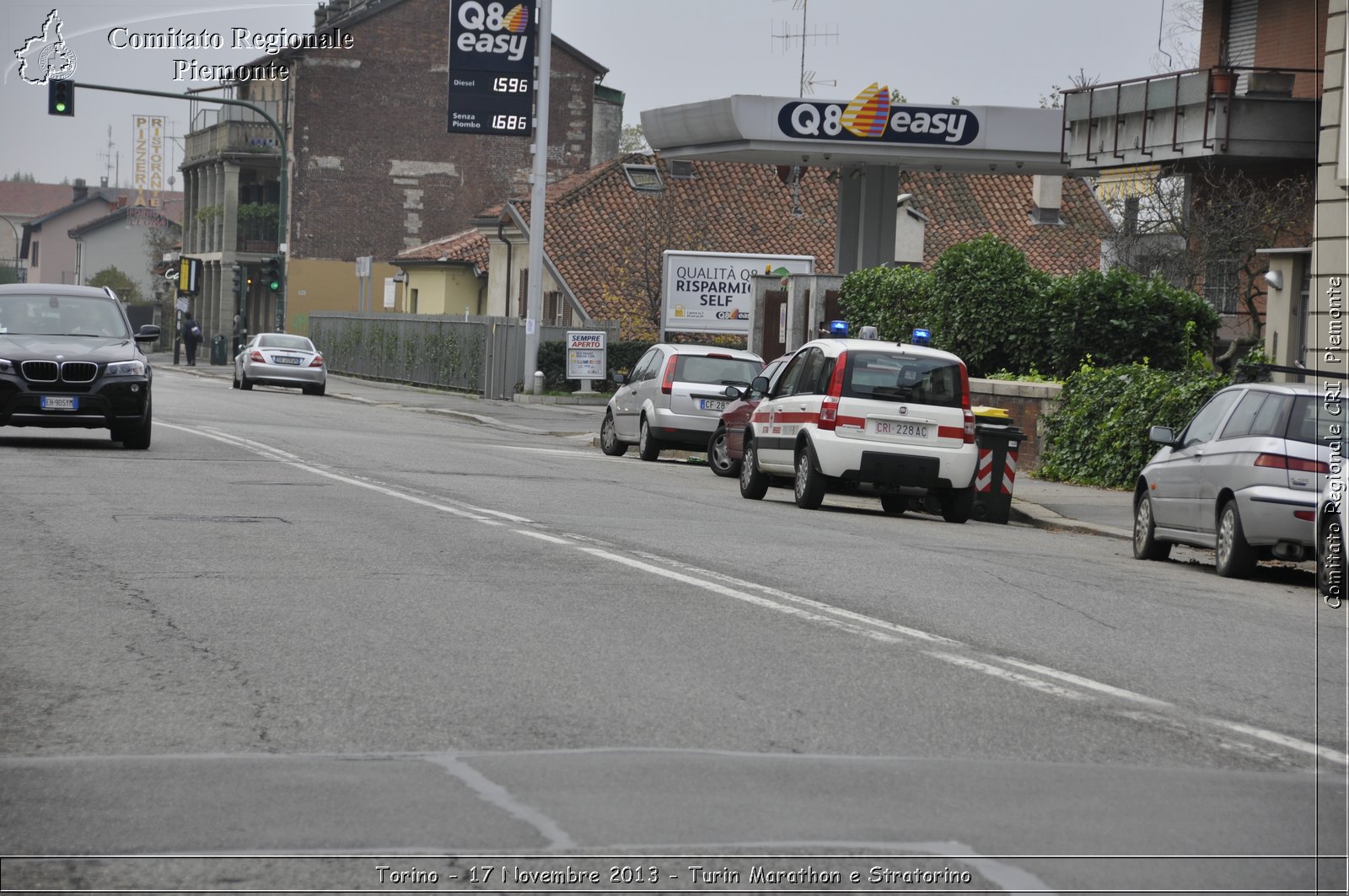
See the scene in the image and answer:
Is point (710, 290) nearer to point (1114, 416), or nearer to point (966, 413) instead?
point (1114, 416)

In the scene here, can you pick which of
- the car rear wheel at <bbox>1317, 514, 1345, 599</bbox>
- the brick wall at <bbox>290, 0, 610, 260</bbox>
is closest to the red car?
the car rear wheel at <bbox>1317, 514, 1345, 599</bbox>

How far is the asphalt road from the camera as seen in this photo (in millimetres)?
4965

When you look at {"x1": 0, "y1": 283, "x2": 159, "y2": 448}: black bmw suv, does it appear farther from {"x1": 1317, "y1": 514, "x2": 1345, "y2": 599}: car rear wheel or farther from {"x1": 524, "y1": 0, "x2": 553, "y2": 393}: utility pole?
{"x1": 524, "y1": 0, "x2": 553, "y2": 393}: utility pole

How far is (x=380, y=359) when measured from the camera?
55.8m

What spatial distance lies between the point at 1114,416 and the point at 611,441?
8015mm

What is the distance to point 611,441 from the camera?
2736 centimetres

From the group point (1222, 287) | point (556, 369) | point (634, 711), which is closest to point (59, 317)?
point (634, 711)

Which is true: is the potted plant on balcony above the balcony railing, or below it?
below

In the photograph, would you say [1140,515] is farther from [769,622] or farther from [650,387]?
[650,387]

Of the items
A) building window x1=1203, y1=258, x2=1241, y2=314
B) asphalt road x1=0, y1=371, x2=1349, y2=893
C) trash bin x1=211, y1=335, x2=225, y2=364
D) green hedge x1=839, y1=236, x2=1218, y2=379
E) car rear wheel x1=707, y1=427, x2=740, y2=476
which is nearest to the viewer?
asphalt road x1=0, y1=371, x2=1349, y2=893

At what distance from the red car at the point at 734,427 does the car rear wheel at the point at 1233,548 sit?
22.3 feet

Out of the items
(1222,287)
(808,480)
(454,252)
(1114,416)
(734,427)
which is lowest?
(808,480)

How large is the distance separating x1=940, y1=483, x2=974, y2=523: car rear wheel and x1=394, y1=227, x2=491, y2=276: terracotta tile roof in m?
49.3

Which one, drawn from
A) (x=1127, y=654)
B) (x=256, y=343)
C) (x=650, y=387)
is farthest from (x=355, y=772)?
(x=256, y=343)
